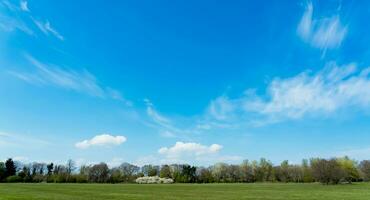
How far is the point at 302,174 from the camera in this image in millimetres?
137000

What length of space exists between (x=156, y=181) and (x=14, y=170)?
2039 inches

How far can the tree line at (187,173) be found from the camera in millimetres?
118750

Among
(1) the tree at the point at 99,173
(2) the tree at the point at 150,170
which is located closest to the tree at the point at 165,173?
(2) the tree at the point at 150,170

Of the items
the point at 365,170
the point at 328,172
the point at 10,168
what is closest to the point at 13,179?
the point at 10,168

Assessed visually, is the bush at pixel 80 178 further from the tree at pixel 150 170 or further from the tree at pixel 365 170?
the tree at pixel 365 170

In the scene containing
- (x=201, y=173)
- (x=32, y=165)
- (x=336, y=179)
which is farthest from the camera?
(x=32, y=165)

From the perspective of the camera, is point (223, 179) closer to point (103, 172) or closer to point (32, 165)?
point (103, 172)

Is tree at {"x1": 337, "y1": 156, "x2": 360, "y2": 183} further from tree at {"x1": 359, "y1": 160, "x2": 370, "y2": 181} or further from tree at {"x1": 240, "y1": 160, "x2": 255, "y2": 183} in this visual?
tree at {"x1": 240, "y1": 160, "x2": 255, "y2": 183}

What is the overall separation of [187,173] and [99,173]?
35.7 m

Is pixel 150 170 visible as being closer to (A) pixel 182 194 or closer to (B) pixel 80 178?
(B) pixel 80 178

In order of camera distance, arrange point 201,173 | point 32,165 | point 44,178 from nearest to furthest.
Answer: point 44,178 → point 201,173 → point 32,165

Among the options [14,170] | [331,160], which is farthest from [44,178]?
[331,160]

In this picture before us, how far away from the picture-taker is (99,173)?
441 feet

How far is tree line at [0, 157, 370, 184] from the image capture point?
119 metres
